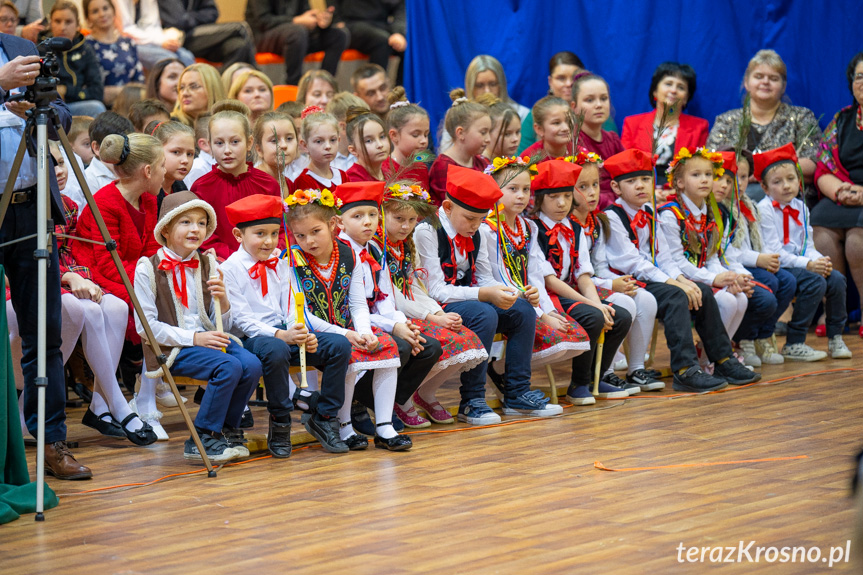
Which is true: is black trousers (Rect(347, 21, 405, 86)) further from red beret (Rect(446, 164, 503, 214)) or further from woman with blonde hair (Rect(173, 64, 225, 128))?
red beret (Rect(446, 164, 503, 214))

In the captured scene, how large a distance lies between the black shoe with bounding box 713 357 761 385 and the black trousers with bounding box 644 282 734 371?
0.04 metres

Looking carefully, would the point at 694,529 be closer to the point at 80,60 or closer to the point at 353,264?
the point at 353,264

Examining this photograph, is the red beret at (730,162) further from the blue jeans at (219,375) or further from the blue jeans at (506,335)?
the blue jeans at (219,375)

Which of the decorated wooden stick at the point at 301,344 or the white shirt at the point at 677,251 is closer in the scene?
the decorated wooden stick at the point at 301,344

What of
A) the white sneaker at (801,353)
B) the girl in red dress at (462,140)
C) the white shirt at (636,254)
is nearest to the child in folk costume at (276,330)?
the girl in red dress at (462,140)

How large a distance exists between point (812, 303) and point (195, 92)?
384 cm

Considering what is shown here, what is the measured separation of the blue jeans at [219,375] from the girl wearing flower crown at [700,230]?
270 cm

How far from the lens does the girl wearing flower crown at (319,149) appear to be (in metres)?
5.50

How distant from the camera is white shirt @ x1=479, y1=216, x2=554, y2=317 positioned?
5.23 meters

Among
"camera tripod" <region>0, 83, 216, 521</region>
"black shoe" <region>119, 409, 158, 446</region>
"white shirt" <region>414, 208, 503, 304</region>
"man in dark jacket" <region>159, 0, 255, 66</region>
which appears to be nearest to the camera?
"camera tripod" <region>0, 83, 216, 521</region>

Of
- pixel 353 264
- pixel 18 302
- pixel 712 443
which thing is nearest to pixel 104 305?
pixel 18 302

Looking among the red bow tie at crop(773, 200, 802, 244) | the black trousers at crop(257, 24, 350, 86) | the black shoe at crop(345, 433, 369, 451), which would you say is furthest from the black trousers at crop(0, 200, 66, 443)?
the black trousers at crop(257, 24, 350, 86)

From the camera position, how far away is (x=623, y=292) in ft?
18.5

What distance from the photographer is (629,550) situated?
9.65ft
